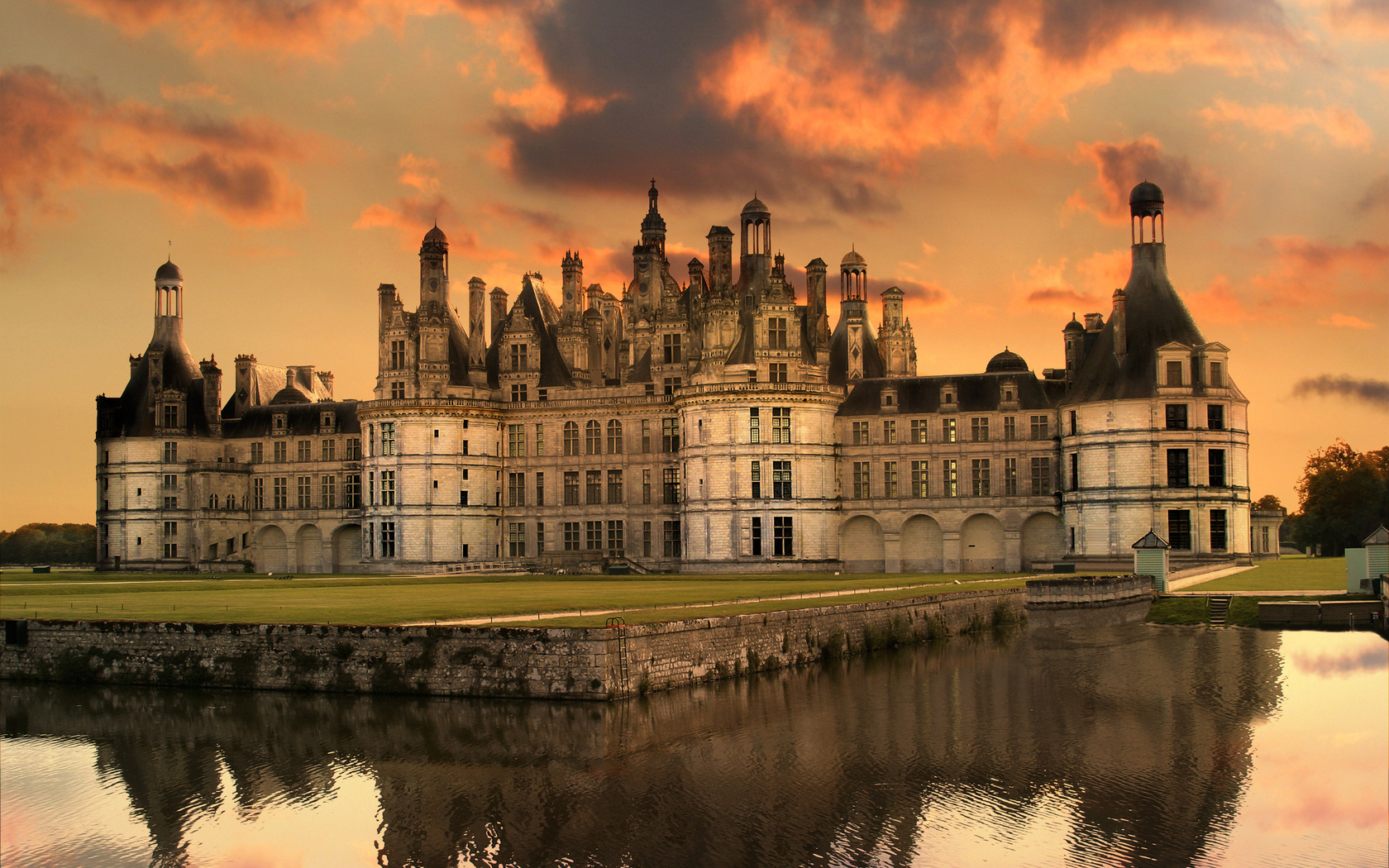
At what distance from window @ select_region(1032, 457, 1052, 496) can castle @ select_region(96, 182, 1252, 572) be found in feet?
0.40

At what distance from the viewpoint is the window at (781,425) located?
71.6 meters

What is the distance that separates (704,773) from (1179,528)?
47.4 metres

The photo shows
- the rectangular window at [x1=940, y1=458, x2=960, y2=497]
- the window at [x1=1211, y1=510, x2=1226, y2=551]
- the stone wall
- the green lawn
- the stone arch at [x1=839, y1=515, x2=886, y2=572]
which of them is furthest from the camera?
the stone arch at [x1=839, y1=515, x2=886, y2=572]

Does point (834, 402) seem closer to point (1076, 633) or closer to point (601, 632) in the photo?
point (1076, 633)

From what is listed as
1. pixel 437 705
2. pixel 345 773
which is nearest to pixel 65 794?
pixel 345 773

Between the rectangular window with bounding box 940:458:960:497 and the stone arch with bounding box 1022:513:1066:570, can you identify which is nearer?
the stone arch with bounding box 1022:513:1066:570

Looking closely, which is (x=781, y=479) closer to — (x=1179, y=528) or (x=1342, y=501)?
(x=1179, y=528)

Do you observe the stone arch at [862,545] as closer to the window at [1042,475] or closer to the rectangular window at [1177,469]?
the window at [1042,475]

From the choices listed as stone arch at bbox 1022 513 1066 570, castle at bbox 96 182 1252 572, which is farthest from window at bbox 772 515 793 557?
stone arch at bbox 1022 513 1066 570

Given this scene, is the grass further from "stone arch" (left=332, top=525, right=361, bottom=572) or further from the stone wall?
"stone arch" (left=332, top=525, right=361, bottom=572)

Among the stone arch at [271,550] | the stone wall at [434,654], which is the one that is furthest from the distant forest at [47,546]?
the stone wall at [434,654]

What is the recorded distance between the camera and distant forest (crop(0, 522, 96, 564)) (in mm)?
126312

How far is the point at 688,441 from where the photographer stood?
72.9 metres

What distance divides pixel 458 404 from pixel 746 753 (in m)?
53.4
